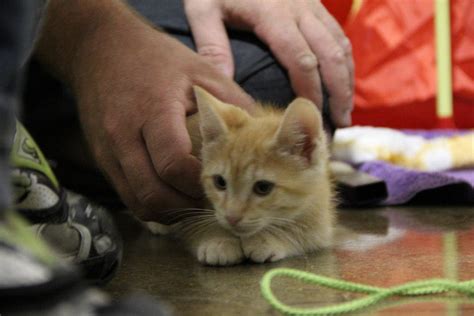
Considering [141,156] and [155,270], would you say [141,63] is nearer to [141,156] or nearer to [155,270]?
[141,156]

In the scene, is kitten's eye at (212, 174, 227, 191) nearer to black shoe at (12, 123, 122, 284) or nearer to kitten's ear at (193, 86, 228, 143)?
kitten's ear at (193, 86, 228, 143)

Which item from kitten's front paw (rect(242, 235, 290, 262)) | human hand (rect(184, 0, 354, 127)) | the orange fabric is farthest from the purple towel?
the orange fabric

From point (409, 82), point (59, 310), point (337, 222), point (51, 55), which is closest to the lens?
point (59, 310)

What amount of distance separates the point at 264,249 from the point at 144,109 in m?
0.35

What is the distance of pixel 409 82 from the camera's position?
329 cm

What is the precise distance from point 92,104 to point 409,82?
1999 mm

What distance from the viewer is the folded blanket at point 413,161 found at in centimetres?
212

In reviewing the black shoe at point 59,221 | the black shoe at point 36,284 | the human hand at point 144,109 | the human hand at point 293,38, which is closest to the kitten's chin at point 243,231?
the human hand at point 144,109

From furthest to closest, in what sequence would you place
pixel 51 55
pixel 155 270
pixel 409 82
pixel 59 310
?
pixel 409 82 → pixel 51 55 → pixel 155 270 → pixel 59 310

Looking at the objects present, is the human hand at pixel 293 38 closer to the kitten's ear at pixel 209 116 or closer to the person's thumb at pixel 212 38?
the person's thumb at pixel 212 38

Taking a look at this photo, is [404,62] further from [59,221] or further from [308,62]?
[59,221]

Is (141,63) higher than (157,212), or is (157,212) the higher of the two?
(141,63)

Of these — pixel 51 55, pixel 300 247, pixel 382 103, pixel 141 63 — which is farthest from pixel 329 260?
pixel 382 103

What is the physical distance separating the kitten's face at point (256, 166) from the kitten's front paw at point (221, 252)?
0.11 feet
